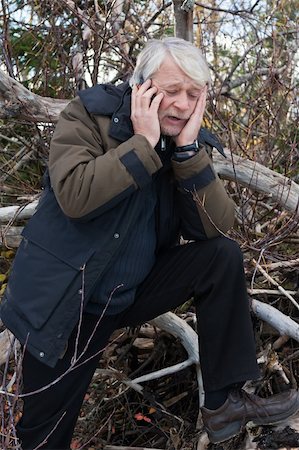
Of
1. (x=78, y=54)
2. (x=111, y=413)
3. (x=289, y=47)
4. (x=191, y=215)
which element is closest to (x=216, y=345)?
(x=191, y=215)

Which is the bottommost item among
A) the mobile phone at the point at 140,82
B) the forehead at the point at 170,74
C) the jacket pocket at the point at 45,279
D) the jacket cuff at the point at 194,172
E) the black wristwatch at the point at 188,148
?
the jacket pocket at the point at 45,279

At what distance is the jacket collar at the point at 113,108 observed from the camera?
8.13 feet

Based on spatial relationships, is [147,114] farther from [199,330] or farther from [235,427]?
[235,427]

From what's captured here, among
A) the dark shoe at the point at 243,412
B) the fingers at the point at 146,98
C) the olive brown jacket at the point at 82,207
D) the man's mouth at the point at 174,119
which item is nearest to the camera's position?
the olive brown jacket at the point at 82,207

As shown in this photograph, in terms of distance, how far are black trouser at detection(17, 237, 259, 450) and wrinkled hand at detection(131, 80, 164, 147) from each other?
1.70ft

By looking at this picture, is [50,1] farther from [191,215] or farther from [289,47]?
[191,215]

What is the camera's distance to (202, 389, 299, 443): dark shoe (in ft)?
8.82

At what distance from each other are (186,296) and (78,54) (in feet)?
8.20

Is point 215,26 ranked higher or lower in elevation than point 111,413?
higher

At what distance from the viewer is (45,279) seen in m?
2.42

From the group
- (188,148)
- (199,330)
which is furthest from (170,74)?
(199,330)

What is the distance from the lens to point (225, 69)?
521 cm

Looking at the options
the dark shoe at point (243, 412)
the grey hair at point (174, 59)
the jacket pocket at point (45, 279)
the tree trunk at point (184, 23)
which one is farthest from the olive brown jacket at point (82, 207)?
the tree trunk at point (184, 23)

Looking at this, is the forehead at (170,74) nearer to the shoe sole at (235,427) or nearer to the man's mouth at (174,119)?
the man's mouth at (174,119)
